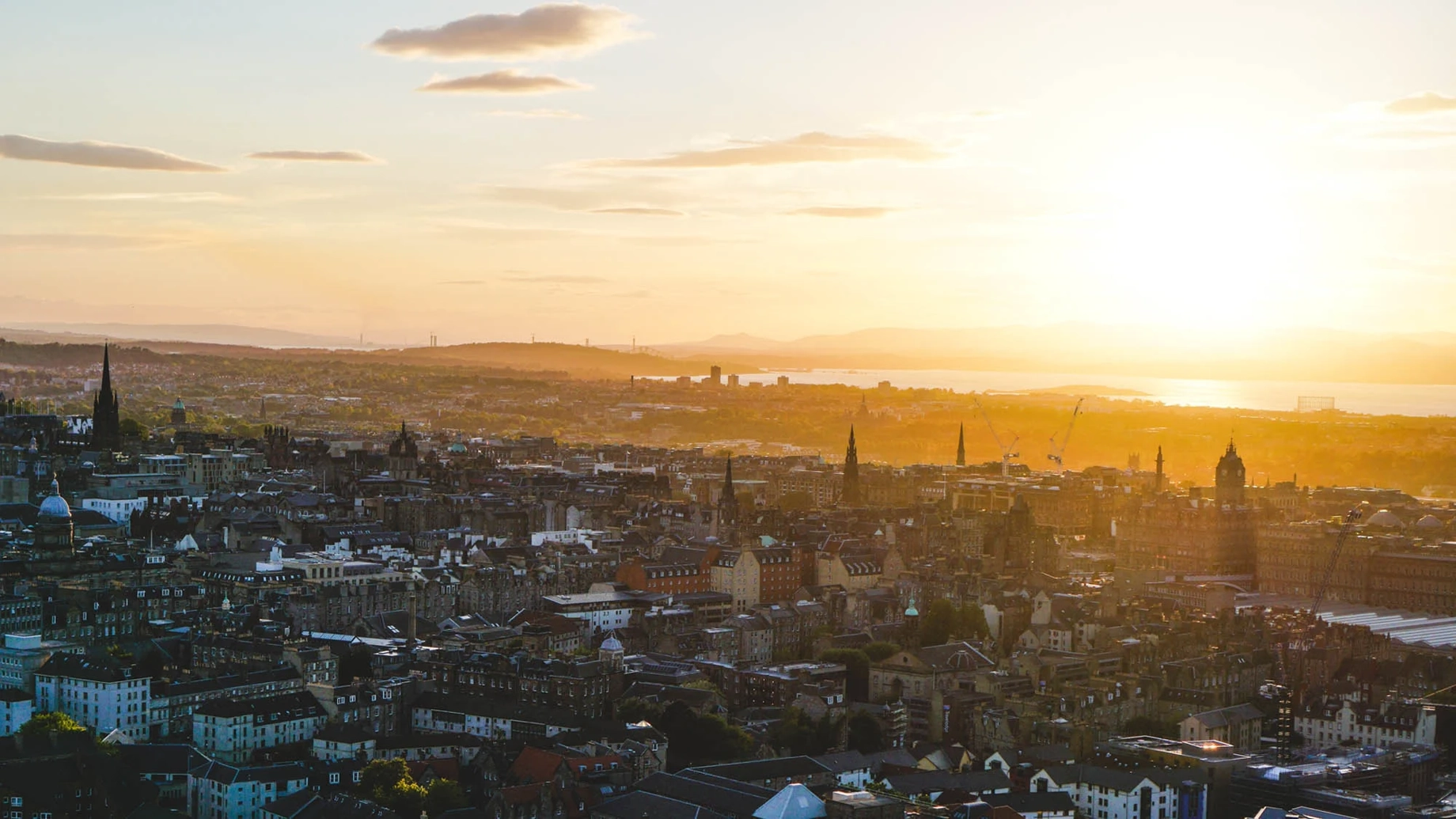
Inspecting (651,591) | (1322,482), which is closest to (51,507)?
(651,591)

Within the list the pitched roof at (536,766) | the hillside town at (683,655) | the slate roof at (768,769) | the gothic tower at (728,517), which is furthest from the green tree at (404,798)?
the gothic tower at (728,517)

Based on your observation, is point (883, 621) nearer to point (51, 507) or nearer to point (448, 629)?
point (448, 629)

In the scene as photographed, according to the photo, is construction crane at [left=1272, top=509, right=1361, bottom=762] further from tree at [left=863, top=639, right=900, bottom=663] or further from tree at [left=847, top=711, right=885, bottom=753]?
tree at [left=863, top=639, right=900, bottom=663]

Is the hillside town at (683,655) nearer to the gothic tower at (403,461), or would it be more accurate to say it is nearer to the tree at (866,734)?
the tree at (866,734)

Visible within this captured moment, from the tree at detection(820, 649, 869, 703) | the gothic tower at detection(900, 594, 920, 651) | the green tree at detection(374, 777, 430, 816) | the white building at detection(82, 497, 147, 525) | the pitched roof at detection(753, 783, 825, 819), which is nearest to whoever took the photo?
the pitched roof at detection(753, 783, 825, 819)

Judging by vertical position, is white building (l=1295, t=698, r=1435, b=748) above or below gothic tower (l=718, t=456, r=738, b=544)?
below

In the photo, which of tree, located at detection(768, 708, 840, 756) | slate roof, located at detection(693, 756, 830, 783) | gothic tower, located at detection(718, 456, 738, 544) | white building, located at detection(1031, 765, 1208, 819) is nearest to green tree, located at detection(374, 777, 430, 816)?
slate roof, located at detection(693, 756, 830, 783)
